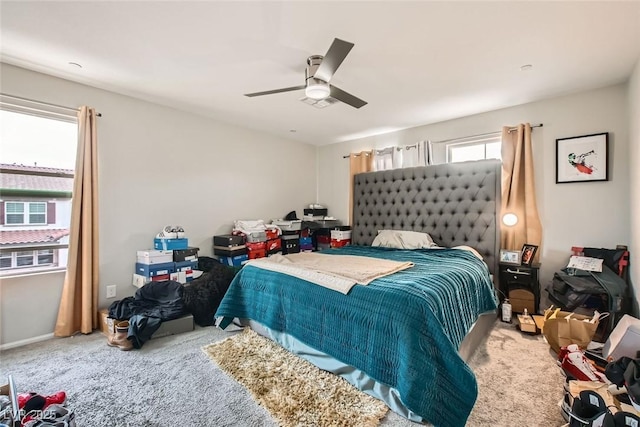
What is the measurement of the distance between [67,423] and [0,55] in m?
2.69

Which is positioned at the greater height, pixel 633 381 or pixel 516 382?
pixel 633 381

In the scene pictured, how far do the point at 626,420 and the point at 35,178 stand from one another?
13.6 feet

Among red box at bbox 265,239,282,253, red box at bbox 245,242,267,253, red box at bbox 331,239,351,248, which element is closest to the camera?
red box at bbox 245,242,267,253

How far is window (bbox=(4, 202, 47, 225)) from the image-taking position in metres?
2.34

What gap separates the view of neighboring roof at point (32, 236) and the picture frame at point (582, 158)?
15.8ft

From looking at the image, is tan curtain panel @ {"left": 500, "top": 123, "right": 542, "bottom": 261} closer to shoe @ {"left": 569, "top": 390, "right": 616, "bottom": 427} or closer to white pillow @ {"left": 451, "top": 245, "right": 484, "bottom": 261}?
white pillow @ {"left": 451, "top": 245, "right": 484, "bottom": 261}

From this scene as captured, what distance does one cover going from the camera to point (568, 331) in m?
2.18

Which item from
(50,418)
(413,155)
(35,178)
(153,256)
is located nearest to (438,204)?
(413,155)

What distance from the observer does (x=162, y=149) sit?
10.3 ft

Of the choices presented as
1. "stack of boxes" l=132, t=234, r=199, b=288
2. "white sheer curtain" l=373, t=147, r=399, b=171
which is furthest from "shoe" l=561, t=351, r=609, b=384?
"stack of boxes" l=132, t=234, r=199, b=288

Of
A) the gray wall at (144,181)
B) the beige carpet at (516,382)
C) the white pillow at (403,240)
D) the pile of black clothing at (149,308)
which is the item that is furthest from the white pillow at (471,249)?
the pile of black clothing at (149,308)

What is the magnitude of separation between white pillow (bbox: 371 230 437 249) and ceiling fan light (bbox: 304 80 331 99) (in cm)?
204

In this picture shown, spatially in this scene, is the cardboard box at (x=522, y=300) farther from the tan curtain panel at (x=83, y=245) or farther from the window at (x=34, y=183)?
the window at (x=34, y=183)

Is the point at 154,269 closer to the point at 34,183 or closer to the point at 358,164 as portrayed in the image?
the point at 34,183
